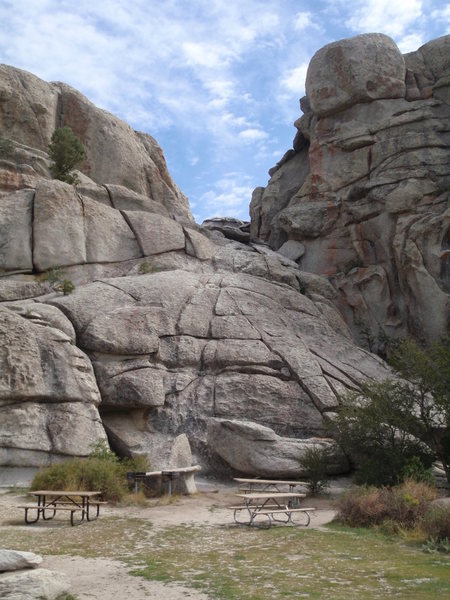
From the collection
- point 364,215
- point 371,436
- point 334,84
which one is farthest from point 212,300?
point 334,84

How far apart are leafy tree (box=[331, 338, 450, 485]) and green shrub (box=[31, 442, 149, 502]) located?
6698mm

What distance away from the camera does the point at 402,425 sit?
18.4 metres

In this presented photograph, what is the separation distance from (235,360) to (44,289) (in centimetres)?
778

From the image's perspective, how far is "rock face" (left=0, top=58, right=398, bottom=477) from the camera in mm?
19234

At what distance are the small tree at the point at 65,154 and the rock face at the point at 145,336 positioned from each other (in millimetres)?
806

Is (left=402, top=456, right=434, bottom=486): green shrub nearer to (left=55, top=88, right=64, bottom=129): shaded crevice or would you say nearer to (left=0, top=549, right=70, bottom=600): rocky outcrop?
(left=0, top=549, right=70, bottom=600): rocky outcrop

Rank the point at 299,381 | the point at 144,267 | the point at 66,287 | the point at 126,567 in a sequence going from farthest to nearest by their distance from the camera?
the point at 144,267 → the point at 66,287 → the point at 299,381 → the point at 126,567

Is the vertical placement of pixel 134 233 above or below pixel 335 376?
above

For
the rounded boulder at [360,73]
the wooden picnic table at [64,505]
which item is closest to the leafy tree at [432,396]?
the wooden picnic table at [64,505]

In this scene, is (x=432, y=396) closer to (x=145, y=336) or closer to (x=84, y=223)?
(x=145, y=336)

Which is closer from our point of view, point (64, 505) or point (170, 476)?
point (64, 505)

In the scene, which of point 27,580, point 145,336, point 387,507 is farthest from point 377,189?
point 27,580

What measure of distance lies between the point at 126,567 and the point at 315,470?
936 centimetres

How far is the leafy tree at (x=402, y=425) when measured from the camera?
59.5ft
